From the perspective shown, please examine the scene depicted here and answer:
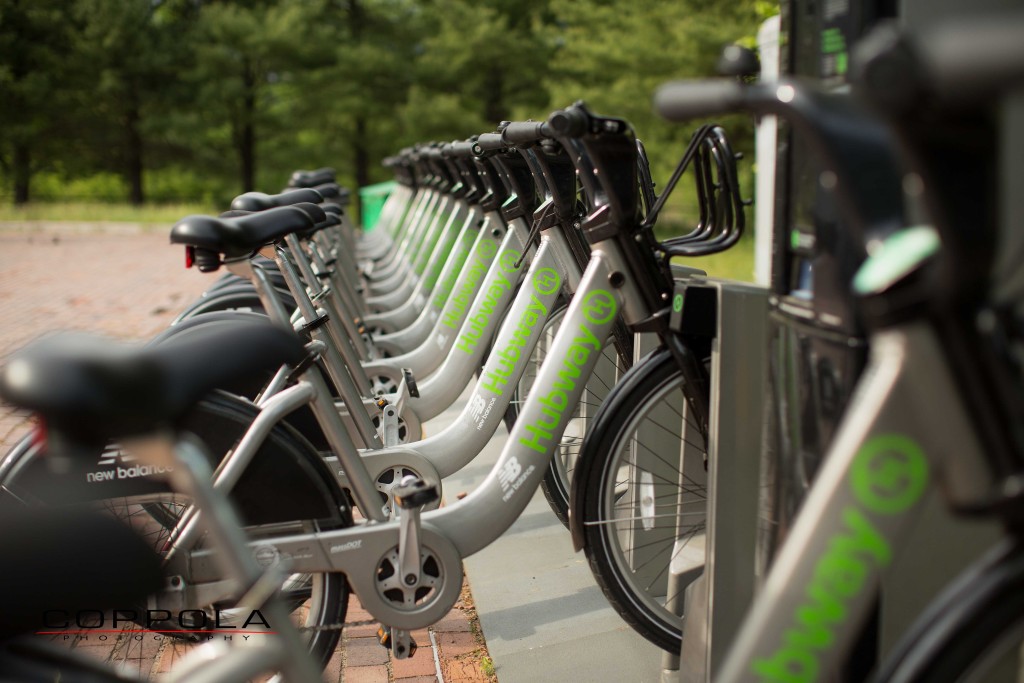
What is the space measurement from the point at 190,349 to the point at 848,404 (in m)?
1.12

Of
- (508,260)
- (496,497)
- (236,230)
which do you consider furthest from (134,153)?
(496,497)

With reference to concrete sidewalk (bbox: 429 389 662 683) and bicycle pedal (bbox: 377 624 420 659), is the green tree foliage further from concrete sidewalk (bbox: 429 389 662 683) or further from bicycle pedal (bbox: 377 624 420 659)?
bicycle pedal (bbox: 377 624 420 659)

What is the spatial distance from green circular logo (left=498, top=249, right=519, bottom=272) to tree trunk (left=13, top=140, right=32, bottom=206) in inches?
1337

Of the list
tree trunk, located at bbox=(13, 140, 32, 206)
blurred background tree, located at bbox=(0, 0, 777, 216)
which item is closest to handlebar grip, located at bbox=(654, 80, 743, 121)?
blurred background tree, located at bbox=(0, 0, 777, 216)

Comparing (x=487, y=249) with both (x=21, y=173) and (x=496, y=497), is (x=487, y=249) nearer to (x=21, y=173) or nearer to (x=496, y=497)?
(x=496, y=497)

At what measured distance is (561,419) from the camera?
2.76 meters

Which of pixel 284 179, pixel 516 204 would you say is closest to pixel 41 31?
pixel 284 179

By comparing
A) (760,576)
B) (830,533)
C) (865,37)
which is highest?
(865,37)

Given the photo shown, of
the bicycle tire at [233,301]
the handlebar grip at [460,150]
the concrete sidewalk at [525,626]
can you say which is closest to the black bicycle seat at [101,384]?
the concrete sidewalk at [525,626]

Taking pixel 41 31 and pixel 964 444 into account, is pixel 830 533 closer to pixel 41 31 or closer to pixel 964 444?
pixel 964 444

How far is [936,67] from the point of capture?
108 centimetres

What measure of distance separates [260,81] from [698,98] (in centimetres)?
3353

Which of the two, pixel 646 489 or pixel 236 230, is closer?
pixel 236 230

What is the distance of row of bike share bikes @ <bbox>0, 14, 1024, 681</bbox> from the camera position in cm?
125
